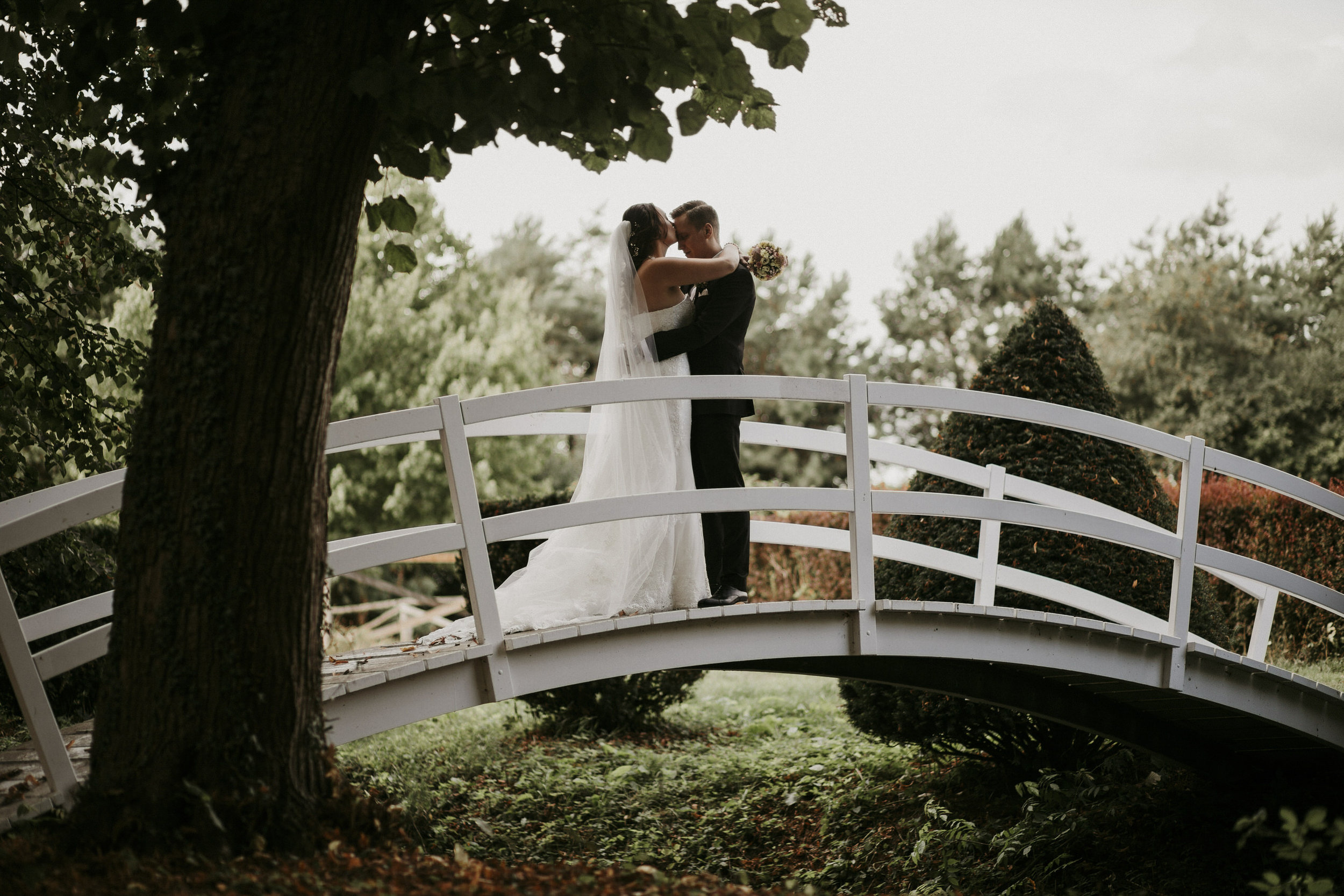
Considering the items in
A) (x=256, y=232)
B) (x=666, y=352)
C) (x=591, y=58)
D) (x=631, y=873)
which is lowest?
(x=631, y=873)

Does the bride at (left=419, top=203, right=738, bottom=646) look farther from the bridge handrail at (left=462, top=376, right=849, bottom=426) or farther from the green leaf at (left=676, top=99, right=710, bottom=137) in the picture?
the green leaf at (left=676, top=99, right=710, bottom=137)

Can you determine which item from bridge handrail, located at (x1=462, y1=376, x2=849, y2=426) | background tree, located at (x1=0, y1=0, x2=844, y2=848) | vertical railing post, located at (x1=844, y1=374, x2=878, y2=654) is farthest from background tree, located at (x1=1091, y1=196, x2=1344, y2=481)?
background tree, located at (x1=0, y1=0, x2=844, y2=848)

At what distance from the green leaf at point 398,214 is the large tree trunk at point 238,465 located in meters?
0.90

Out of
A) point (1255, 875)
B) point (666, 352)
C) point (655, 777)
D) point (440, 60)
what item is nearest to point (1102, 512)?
point (1255, 875)

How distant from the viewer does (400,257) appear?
179 inches

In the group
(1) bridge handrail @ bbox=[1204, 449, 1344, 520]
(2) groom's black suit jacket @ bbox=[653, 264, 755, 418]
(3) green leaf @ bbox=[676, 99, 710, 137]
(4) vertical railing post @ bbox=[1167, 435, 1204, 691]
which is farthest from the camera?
(1) bridge handrail @ bbox=[1204, 449, 1344, 520]

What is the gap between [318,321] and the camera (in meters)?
Result: 3.56

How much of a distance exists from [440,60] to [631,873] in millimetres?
3055

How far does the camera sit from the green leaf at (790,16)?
155 inches

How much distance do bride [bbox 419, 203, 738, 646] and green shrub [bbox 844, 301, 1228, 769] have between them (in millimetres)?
2221

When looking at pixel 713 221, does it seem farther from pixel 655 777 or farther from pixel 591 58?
pixel 655 777

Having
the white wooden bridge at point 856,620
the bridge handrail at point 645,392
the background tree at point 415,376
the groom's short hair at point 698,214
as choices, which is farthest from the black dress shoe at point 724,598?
the background tree at point 415,376

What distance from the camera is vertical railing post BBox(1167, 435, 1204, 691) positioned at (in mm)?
5719

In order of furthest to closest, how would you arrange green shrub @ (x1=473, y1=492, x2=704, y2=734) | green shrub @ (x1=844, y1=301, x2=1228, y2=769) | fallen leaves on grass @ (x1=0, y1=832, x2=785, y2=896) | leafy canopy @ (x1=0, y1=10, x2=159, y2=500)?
1. green shrub @ (x1=473, y1=492, x2=704, y2=734)
2. green shrub @ (x1=844, y1=301, x2=1228, y2=769)
3. leafy canopy @ (x1=0, y1=10, x2=159, y2=500)
4. fallen leaves on grass @ (x1=0, y1=832, x2=785, y2=896)
